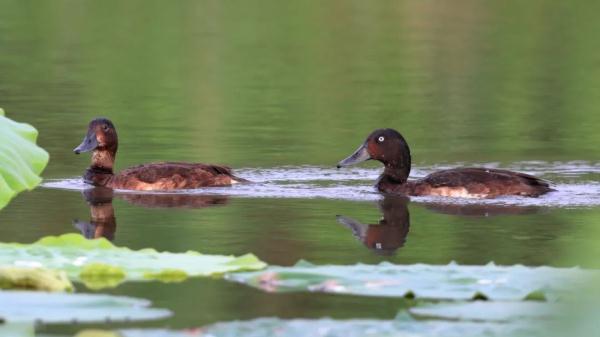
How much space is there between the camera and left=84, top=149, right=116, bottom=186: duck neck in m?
15.1

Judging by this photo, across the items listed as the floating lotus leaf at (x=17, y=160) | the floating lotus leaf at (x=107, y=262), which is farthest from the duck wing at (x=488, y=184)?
the floating lotus leaf at (x=17, y=160)

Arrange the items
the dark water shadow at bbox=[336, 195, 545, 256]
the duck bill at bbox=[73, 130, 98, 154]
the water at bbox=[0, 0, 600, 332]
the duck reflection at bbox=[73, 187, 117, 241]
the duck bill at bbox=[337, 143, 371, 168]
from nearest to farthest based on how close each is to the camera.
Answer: the water at bbox=[0, 0, 600, 332] → the dark water shadow at bbox=[336, 195, 545, 256] → the duck reflection at bbox=[73, 187, 117, 241] → the duck bill at bbox=[337, 143, 371, 168] → the duck bill at bbox=[73, 130, 98, 154]

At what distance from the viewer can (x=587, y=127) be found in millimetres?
19375

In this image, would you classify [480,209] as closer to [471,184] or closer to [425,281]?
[471,184]

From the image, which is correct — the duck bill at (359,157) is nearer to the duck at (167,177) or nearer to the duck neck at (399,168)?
the duck neck at (399,168)

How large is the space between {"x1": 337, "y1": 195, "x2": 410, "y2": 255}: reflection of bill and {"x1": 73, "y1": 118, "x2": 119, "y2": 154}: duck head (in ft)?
9.36

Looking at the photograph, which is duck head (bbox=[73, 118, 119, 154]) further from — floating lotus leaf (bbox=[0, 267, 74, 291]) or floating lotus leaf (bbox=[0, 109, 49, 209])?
floating lotus leaf (bbox=[0, 267, 74, 291])

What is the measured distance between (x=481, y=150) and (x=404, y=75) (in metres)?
9.33

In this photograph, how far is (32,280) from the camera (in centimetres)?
769

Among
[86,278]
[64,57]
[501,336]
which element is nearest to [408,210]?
[86,278]

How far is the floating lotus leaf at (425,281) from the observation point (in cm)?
778

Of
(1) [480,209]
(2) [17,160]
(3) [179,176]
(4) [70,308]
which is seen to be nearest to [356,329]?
(4) [70,308]

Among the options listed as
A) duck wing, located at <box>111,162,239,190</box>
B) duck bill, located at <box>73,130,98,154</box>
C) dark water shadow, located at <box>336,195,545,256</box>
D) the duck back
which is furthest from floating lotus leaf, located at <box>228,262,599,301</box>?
duck bill, located at <box>73,130,98,154</box>

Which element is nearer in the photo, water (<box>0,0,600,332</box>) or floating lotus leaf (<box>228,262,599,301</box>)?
floating lotus leaf (<box>228,262,599,301</box>)
